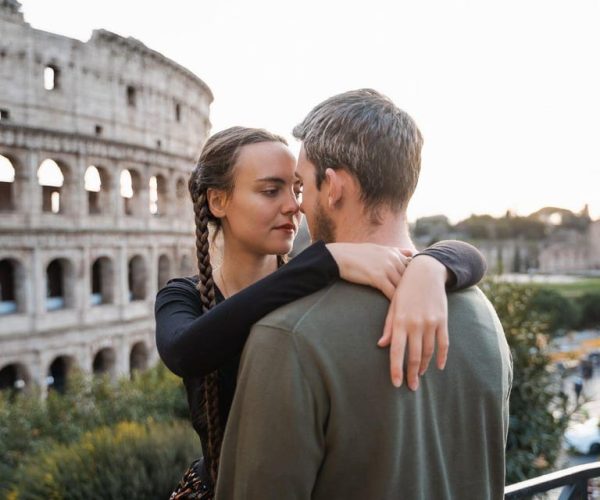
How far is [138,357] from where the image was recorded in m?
20.7

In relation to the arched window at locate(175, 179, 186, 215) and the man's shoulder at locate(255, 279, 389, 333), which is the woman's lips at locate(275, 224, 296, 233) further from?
the arched window at locate(175, 179, 186, 215)

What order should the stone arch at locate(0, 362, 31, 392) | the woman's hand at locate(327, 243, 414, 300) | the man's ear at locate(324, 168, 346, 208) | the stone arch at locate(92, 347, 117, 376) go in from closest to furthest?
the woman's hand at locate(327, 243, 414, 300) < the man's ear at locate(324, 168, 346, 208) < the stone arch at locate(0, 362, 31, 392) < the stone arch at locate(92, 347, 117, 376)

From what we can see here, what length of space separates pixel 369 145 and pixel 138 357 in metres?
20.6

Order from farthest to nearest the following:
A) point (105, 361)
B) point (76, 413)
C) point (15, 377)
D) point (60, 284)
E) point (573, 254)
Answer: point (573, 254) → point (60, 284) → point (105, 361) → point (15, 377) → point (76, 413)

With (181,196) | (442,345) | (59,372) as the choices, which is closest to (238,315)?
(442,345)

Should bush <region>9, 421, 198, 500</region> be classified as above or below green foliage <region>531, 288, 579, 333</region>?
above

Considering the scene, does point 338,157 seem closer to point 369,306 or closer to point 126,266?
point 369,306

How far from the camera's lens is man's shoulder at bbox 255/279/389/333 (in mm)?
1137

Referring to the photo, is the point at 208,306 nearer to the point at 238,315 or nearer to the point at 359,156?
the point at 238,315

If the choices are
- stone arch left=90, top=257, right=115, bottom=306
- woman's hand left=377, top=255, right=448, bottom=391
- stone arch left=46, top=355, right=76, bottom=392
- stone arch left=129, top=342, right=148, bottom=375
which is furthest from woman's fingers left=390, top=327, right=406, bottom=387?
stone arch left=129, top=342, right=148, bottom=375

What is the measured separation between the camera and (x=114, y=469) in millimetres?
5246

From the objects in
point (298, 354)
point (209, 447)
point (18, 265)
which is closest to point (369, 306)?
point (298, 354)

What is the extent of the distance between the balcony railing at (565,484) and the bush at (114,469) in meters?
3.93

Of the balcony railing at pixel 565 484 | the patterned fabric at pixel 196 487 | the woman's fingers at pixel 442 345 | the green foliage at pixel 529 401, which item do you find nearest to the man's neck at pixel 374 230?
the woman's fingers at pixel 442 345
